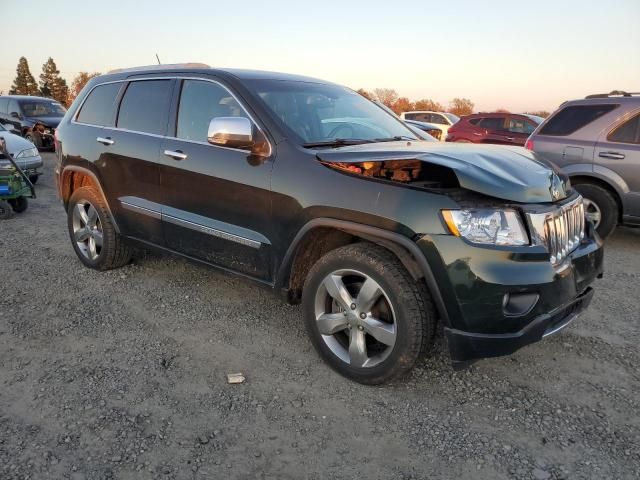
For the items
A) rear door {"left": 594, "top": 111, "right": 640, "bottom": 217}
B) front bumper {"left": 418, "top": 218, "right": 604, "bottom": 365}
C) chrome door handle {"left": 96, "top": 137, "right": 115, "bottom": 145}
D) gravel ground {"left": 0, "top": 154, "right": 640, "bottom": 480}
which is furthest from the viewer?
rear door {"left": 594, "top": 111, "right": 640, "bottom": 217}

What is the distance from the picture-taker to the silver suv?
5984 mm

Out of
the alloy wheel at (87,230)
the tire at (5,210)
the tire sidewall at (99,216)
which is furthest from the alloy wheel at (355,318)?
the tire at (5,210)

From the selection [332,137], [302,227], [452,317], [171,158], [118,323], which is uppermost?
[332,137]

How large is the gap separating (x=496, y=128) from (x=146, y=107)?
443 inches

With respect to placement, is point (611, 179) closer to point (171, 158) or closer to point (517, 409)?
point (517, 409)

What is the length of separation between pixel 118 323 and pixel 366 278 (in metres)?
2.05

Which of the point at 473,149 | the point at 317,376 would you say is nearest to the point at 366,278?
the point at 317,376

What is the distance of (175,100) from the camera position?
154 inches

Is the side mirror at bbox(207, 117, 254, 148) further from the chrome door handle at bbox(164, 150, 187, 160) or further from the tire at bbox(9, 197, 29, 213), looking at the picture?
the tire at bbox(9, 197, 29, 213)

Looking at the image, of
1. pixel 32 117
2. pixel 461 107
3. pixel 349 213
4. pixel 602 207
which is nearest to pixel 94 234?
pixel 349 213

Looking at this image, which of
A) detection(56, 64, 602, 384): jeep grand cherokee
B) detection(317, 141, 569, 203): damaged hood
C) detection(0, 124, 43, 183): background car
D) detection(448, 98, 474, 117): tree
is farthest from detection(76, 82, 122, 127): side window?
detection(448, 98, 474, 117): tree

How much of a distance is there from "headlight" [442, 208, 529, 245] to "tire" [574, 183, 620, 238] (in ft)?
13.9

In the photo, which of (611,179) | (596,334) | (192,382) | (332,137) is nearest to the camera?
(192,382)

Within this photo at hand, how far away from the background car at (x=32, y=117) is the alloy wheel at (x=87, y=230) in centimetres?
1117
